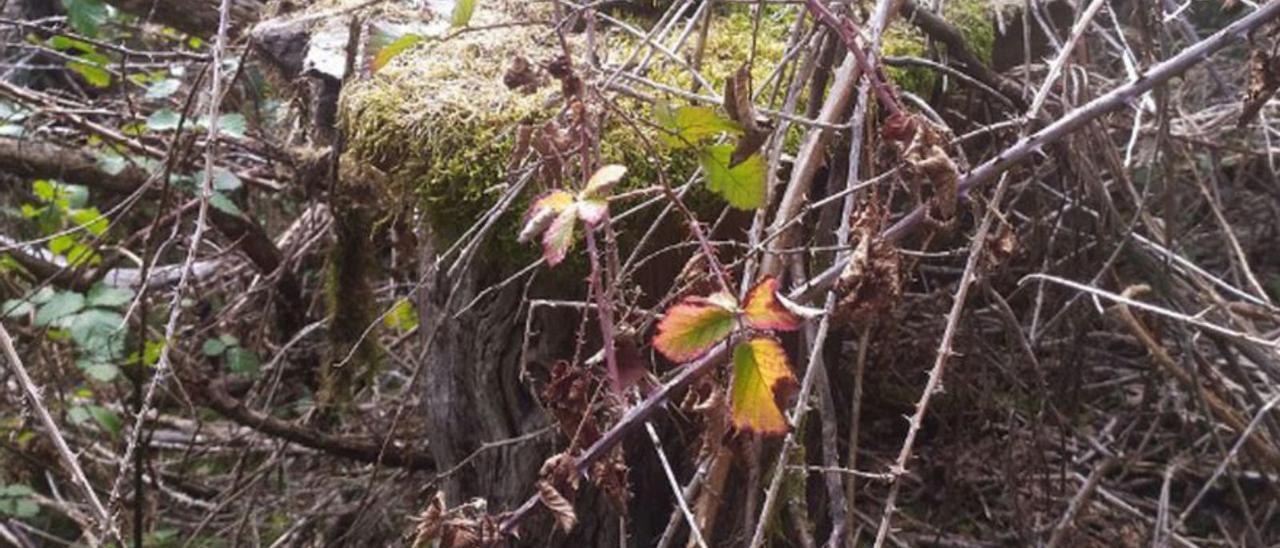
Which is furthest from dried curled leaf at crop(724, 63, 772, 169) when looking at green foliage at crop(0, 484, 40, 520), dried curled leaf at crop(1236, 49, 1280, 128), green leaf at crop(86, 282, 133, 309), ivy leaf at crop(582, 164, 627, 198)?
green foliage at crop(0, 484, 40, 520)

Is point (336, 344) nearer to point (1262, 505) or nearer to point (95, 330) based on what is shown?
point (95, 330)

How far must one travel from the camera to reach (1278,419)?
2225mm

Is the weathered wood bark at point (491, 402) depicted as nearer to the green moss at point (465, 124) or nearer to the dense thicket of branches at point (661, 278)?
the dense thicket of branches at point (661, 278)

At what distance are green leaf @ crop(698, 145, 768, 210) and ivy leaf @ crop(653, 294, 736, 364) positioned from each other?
0.14 meters

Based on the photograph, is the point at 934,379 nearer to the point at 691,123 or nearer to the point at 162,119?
the point at 691,123

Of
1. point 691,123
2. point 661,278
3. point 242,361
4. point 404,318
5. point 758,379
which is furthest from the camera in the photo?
point 404,318

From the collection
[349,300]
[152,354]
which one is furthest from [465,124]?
[152,354]

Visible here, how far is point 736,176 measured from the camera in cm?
111

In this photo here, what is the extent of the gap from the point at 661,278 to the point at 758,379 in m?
0.72

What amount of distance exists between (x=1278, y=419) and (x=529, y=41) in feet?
5.01

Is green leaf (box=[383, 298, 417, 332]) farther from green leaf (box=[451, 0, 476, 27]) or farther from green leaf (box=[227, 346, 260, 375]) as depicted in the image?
green leaf (box=[451, 0, 476, 27])

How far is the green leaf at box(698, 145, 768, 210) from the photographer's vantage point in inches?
43.5

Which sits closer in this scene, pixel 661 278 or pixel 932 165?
pixel 932 165

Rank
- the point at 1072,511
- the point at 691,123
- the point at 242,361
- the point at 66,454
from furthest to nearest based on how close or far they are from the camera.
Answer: the point at 242,361
the point at 1072,511
the point at 66,454
the point at 691,123
